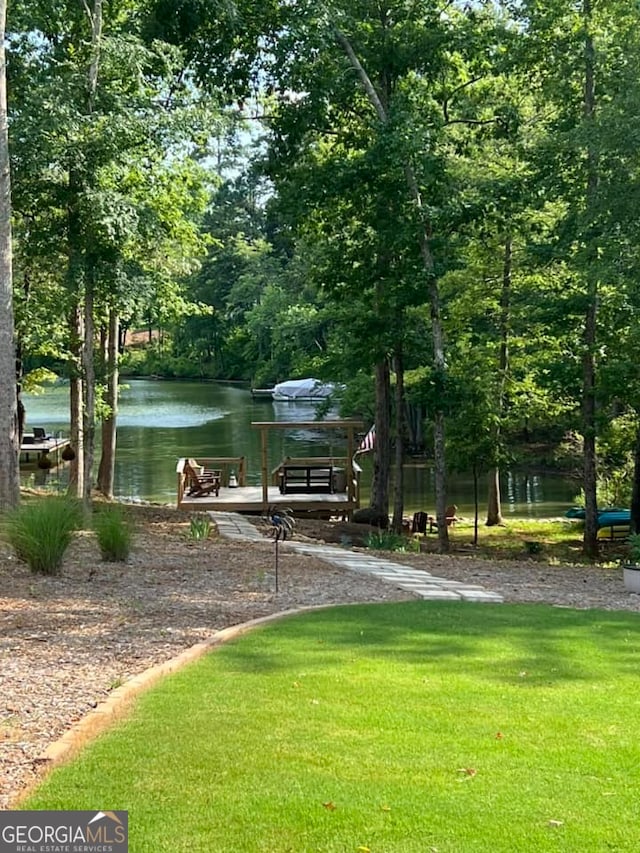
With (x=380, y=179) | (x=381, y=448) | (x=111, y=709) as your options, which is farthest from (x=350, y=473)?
(x=111, y=709)

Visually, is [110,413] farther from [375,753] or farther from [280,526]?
[375,753]

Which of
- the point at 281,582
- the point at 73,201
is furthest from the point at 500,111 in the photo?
the point at 281,582

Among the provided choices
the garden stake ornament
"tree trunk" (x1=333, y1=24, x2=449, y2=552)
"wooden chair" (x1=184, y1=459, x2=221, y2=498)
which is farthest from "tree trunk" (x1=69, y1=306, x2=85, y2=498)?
"tree trunk" (x1=333, y1=24, x2=449, y2=552)

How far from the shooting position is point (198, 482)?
1981cm

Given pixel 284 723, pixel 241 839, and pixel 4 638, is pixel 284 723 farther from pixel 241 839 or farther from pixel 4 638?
pixel 4 638

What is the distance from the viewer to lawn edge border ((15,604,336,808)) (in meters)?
3.94

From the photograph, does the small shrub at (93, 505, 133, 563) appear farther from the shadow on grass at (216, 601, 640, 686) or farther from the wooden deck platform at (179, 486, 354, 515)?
the wooden deck platform at (179, 486, 354, 515)

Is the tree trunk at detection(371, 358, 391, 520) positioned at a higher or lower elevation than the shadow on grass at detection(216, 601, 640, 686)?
higher

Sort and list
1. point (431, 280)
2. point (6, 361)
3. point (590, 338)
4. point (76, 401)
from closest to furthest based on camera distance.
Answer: point (6, 361), point (431, 280), point (590, 338), point (76, 401)

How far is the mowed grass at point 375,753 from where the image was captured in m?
3.35

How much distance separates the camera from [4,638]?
6.10 m
